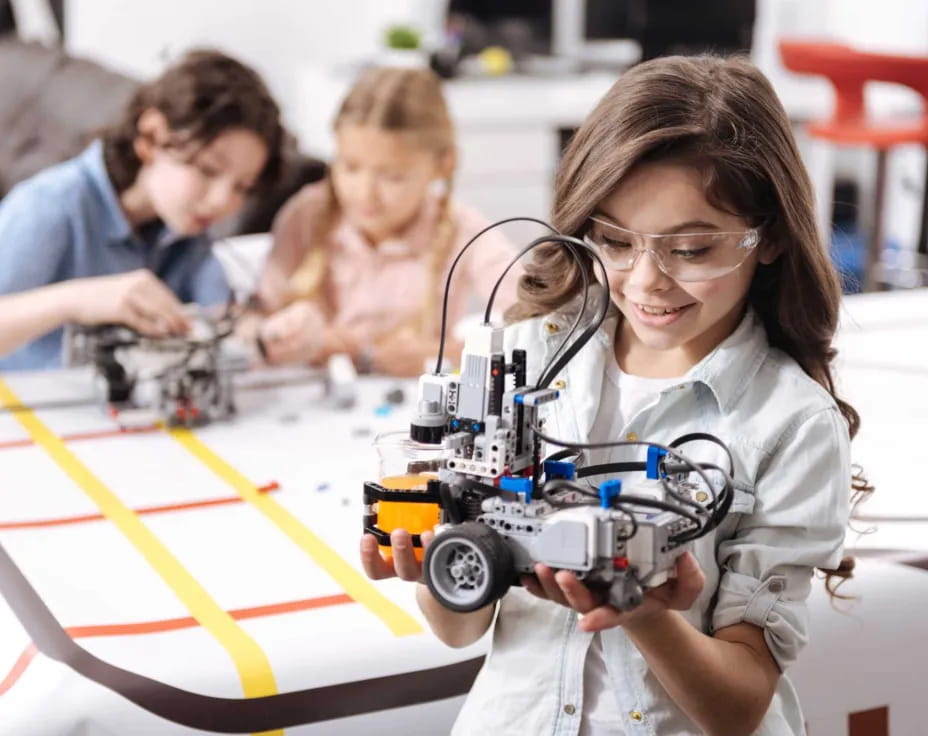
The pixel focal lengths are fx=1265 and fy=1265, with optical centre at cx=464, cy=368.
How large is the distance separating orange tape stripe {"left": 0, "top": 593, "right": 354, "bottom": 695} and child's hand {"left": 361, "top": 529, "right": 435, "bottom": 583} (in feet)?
1.13

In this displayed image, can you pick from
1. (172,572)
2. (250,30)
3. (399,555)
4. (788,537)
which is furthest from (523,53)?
(399,555)

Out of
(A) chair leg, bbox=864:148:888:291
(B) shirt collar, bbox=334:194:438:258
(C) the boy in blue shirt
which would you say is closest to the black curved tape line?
(C) the boy in blue shirt

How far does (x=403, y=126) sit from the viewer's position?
7.61 ft

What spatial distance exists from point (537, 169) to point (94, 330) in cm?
290

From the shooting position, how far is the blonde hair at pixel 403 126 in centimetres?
232

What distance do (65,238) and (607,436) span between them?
1509mm

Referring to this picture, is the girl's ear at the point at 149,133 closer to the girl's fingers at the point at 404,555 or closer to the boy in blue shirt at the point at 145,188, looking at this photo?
the boy in blue shirt at the point at 145,188

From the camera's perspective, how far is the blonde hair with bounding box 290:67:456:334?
2.32 m

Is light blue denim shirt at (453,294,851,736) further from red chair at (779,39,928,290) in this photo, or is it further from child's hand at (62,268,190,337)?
red chair at (779,39,928,290)

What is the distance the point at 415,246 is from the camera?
2428 mm

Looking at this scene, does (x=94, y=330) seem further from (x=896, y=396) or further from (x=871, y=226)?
(x=871, y=226)

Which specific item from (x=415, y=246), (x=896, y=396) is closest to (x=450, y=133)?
(x=415, y=246)

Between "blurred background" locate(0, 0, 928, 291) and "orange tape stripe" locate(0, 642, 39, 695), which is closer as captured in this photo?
"orange tape stripe" locate(0, 642, 39, 695)

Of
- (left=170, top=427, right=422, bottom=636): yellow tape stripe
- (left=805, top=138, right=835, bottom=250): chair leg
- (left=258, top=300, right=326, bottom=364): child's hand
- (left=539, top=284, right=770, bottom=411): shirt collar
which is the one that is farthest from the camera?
(left=805, top=138, right=835, bottom=250): chair leg
